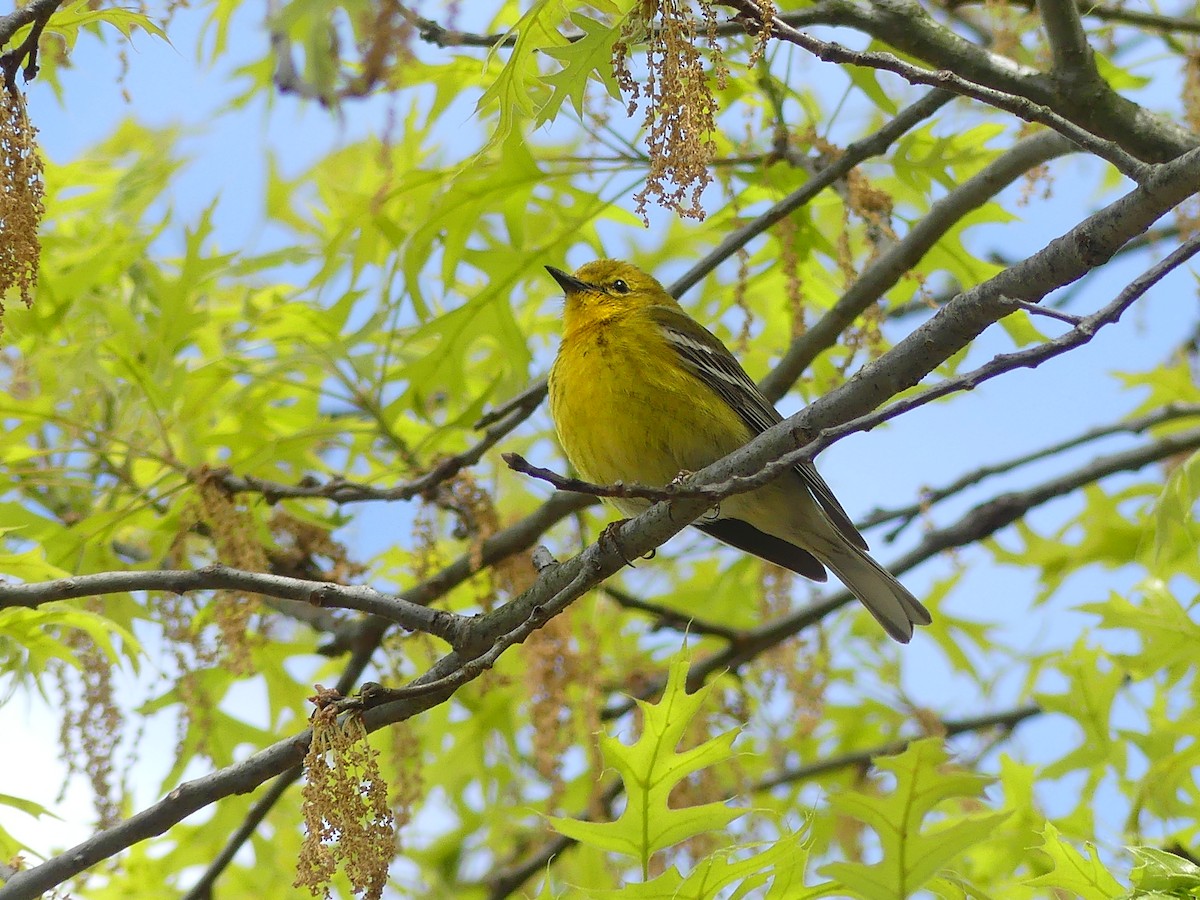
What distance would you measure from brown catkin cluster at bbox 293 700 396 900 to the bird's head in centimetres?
266

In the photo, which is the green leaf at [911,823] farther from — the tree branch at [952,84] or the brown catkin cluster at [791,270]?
the brown catkin cluster at [791,270]

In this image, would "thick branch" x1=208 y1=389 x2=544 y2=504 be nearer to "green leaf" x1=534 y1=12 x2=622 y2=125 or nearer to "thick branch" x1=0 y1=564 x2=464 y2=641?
"thick branch" x1=0 y1=564 x2=464 y2=641

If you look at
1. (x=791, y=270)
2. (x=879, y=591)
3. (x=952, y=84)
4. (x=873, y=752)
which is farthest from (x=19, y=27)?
(x=873, y=752)

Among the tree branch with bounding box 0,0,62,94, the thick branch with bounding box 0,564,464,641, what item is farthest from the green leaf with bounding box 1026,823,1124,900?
the tree branch with bounding box 0,0,62,94

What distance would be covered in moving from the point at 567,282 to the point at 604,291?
27 centimetres

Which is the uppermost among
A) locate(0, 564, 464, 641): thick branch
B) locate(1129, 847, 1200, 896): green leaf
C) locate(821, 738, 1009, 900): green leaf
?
locate(0, 564, 464, 641): thick branch

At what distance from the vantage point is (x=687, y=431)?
4500 millimetres

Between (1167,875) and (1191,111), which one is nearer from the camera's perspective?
(1167,875)

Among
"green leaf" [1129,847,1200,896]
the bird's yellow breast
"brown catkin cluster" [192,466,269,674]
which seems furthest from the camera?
the bird's yellow breast

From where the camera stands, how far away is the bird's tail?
189 inches

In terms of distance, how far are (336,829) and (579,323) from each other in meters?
2.91

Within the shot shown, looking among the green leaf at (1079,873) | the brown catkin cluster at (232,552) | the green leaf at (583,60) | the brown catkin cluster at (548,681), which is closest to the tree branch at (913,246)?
the brown catkin cluster at (548,681)

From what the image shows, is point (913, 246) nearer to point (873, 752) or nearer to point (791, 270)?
point (791, 270)

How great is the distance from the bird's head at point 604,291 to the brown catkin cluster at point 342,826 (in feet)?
8.72
